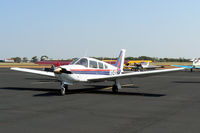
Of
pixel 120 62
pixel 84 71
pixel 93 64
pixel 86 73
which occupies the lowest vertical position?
pixel 86 73

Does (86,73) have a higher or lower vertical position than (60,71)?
lower

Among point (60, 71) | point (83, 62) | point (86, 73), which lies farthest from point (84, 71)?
point (60, 71)

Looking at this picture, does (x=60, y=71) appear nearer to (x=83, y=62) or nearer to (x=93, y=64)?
(x=83, y=62)

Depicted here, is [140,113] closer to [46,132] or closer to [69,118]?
[69,118]

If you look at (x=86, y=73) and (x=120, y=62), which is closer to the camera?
(x=86, y=73)

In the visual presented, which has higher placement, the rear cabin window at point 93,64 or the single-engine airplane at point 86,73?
the rear cabin window at point 93,64

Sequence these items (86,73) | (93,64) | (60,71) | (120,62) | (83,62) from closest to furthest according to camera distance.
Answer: (60,71)
(86,73)
(83,62)
(93,64)
(120,62)

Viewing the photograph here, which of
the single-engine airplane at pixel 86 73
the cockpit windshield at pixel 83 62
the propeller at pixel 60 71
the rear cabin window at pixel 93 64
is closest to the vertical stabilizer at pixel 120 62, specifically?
the single-engine airplane at pixel 86 73

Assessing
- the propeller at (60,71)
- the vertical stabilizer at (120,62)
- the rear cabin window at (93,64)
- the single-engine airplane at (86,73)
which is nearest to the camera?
the propeller at (60,71)

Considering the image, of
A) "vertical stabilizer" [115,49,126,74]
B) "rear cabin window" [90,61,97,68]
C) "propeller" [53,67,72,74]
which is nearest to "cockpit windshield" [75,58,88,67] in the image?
"rear cabin window" [90,61,97,68]

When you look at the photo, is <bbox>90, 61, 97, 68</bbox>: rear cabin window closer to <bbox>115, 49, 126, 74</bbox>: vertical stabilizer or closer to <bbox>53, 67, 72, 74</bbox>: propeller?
<bbox>53, 67, 72, 74</bbox>: propeller

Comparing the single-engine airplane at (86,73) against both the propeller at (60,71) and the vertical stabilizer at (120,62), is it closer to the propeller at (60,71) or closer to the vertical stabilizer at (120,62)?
the propeller at (60,71)

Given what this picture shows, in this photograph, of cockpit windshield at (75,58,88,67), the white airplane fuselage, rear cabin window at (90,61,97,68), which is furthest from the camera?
rear cabin window at (90,61,97,68)

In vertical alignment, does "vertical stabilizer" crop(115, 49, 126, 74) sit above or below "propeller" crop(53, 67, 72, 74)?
above
